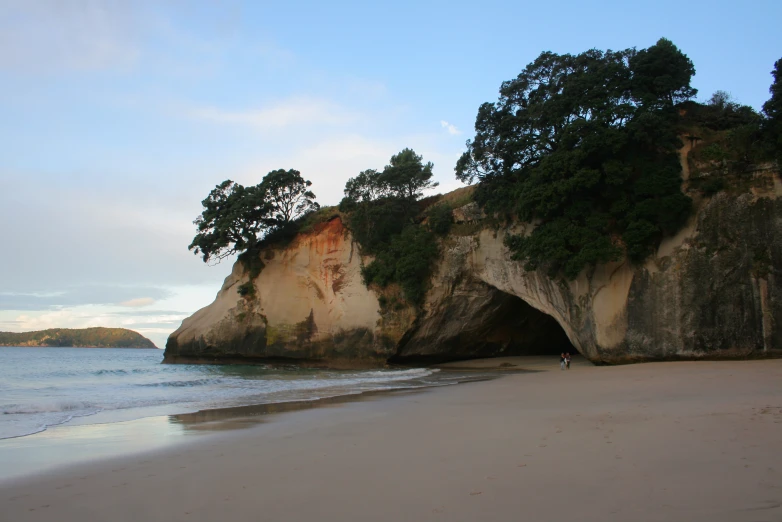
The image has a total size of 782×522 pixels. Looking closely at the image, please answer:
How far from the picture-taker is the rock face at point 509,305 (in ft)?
52.3

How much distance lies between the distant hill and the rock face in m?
90.1

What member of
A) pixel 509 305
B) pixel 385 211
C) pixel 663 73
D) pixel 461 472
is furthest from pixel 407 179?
pixel 461 472

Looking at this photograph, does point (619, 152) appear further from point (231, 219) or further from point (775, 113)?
point (231, 219)

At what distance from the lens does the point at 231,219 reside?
30031 mm

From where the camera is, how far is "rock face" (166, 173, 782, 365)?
15.9 metres

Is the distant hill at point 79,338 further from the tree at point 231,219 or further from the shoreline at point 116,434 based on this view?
the shoreline at point 116,434

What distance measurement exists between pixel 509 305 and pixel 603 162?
1018 cm

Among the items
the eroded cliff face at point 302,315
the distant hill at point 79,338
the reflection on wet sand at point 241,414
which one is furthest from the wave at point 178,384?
the distant hill at point 79,338

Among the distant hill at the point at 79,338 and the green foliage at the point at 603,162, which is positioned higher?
the green foliage at the point at 603,162

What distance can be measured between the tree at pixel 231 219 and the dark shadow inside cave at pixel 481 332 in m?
12.0

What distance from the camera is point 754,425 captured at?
5559 mm

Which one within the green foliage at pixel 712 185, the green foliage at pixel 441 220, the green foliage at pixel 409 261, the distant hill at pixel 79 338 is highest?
the green foliage at pixel 441 220

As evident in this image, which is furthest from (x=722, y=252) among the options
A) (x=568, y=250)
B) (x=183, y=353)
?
(x=183, y=353)

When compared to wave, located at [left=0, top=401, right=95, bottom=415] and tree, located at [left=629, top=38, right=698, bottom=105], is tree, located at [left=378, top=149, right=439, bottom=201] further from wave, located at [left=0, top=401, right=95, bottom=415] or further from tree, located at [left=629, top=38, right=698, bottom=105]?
wave, located at [left=0, top=401, right=95, bottom=415]
